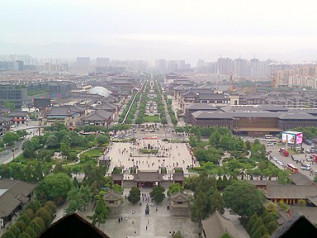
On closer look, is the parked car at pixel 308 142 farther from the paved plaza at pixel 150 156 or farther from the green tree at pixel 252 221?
the green tree at pixel 252 221

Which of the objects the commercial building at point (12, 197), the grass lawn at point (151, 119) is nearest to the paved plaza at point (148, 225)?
the commercial building at point (12, 197)

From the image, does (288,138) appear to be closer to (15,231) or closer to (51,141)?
(51,141)

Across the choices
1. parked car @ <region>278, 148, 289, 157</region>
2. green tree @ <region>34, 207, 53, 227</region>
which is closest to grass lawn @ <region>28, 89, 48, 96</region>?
parked car @ <region>278, 148, 289, 157</region>

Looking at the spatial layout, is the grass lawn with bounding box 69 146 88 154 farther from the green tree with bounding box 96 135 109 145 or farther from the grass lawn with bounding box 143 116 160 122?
the grass lawn with bounding box 143 116 160 122

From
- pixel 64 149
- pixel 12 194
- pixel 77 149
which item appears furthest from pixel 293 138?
pixel 12 194

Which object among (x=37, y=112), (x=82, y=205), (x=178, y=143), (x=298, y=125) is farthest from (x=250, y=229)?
(x=37, y=112)

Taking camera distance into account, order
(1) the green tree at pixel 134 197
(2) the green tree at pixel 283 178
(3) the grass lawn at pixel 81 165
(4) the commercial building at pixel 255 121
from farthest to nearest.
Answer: (4) the commercial building at pixel 255 121 < (3) the grass lawn at pixel 81 165 < (2) the green tree at pixel 283 178 < (1) the green tree at pixel 134 197
